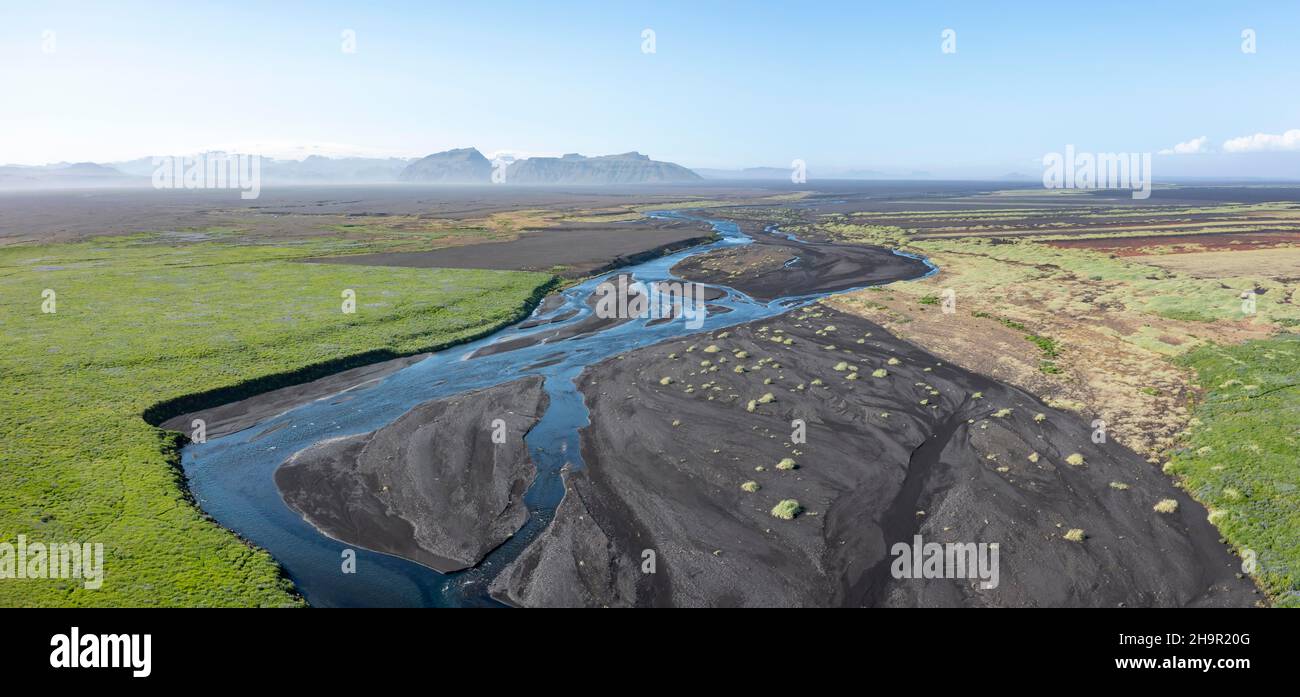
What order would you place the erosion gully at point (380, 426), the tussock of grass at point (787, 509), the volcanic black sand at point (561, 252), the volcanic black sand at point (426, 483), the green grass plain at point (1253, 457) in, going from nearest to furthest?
the green grass plain at point (1253, 457)
the erosion gully at point (380, 426)
the volcanic black sand at point (426, 483)
the tussock of grass at point (787, 509)
the volcanic black sand at point (561, 252)

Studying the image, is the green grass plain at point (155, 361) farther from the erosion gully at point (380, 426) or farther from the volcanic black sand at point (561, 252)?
the volcanic black sand at point (561, 252)

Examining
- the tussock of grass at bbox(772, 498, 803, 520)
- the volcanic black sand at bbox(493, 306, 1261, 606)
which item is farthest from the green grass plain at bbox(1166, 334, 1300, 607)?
the tussock of grass at bbox(772, 498, 803, 520)

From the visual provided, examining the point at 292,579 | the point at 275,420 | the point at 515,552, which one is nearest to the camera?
the point at 292,579

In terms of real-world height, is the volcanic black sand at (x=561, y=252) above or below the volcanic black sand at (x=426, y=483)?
above

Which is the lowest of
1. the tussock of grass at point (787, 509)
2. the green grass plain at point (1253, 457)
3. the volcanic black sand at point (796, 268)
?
the tussock of grass at point (787, 509)

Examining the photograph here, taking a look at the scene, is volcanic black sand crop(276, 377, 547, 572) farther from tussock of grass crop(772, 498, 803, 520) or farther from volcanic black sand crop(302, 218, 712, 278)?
volcanic black sand crop(302, 218, 712, 278)

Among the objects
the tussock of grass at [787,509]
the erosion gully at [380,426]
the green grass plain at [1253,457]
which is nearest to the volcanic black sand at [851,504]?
the tussock of grass at [787,509]
